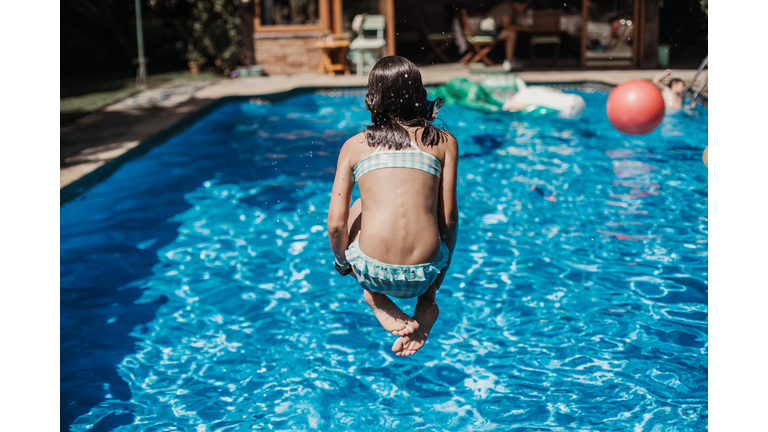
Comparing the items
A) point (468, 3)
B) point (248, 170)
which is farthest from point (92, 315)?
point (468, 3)

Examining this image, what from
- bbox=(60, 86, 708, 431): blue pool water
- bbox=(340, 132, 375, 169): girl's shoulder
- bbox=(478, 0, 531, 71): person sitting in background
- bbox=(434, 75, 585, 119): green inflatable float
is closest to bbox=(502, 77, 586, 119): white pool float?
bbox=(434, 75, 585, 119): green inflatable float

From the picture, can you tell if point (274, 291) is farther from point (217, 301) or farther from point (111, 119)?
point (111, 119)

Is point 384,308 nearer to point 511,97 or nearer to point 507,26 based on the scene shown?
point 511,97

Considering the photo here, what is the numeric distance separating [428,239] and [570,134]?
25.0 feet

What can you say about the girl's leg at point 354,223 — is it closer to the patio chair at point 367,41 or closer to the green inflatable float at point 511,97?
the green inflatable float at point 511,97

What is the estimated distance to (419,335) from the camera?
293 cm

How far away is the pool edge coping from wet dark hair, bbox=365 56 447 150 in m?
4.45

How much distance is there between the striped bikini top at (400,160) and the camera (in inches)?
102

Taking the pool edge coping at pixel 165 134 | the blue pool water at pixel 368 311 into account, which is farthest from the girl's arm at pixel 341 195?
the pool edge coping at pixel 165 134

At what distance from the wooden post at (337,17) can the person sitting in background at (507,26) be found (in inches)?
136

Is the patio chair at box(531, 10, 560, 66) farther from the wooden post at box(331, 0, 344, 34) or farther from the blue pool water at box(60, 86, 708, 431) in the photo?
the blue pool water at box(60, 86, 708, 431)

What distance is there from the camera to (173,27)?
1670 cm

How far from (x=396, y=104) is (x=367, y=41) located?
486 inches

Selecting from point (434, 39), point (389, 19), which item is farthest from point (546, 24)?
point (389, 19)
